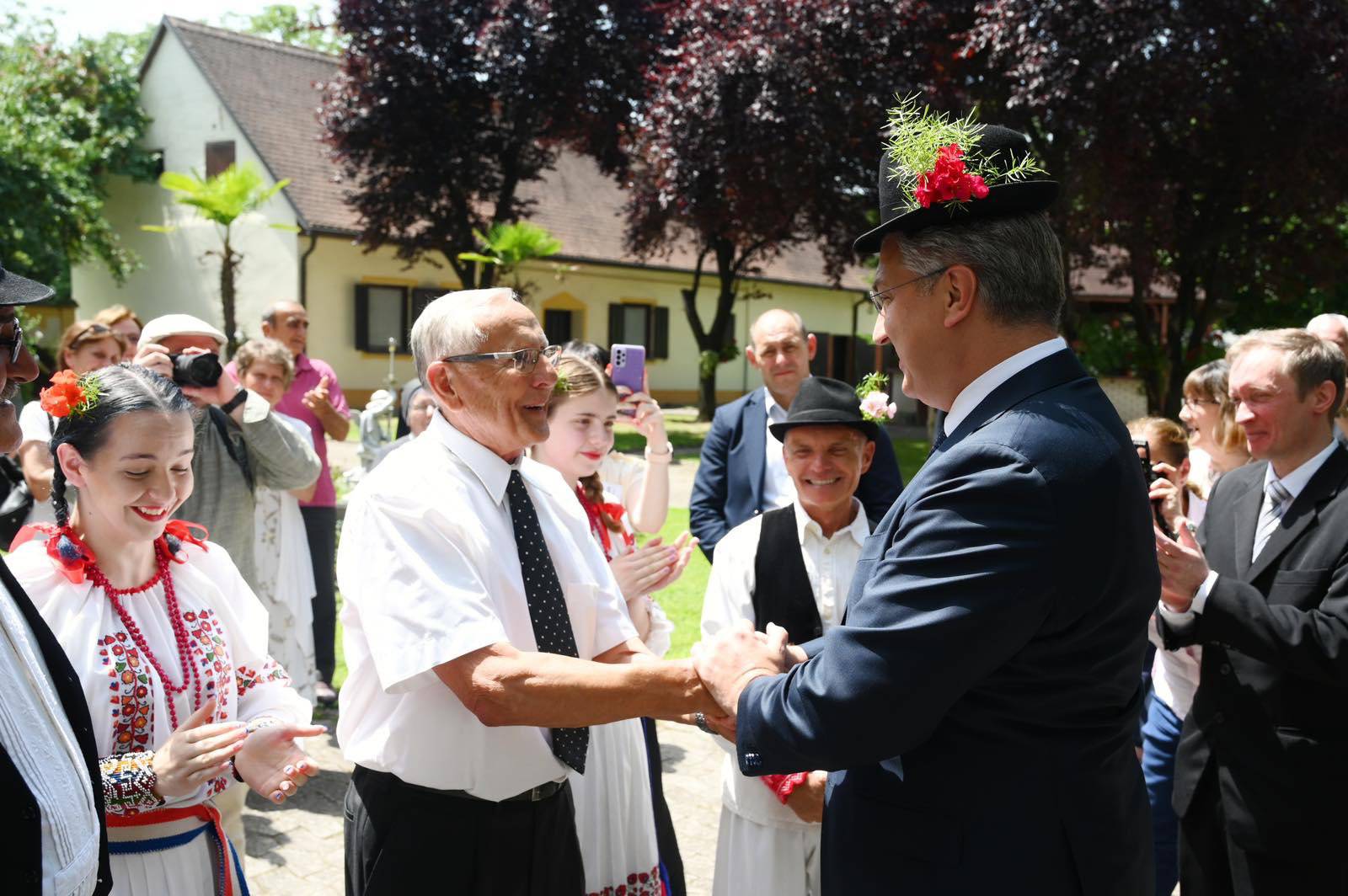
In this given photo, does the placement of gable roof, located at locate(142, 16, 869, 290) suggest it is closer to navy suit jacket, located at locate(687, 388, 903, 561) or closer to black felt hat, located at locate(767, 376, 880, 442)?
navy suit jacket, located at locate(687, 388, 903, 561)

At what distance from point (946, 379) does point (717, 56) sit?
15428mm

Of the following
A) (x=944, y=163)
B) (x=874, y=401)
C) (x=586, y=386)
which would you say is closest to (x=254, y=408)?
(x=586, y=386)

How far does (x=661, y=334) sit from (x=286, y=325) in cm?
2290

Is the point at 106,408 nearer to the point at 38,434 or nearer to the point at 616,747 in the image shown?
the point at 616,747

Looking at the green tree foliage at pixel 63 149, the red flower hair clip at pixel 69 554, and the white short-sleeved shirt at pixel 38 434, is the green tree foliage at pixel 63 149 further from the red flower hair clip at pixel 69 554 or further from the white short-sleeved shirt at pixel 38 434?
the red flower hair clip at pixel 69 554

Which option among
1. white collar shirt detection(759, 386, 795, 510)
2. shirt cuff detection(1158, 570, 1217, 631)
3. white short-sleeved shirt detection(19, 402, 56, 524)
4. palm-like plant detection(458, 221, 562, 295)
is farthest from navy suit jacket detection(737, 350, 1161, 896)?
palm-like plant detection(458, 221, 562, 295)

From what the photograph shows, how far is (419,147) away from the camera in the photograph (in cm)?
2097

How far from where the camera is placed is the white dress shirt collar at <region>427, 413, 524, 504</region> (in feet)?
8.66

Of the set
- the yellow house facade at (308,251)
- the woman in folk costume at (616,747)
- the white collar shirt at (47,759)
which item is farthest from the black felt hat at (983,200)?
the yellow house facade at (308,251)

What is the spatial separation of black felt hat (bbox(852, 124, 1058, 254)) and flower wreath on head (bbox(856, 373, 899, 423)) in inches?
65.2

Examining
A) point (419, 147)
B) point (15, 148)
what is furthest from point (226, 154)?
point (419, 147)

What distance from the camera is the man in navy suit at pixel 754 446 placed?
5.52 metres

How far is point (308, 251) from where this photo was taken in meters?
23.2

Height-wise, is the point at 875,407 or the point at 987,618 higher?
the point at 875,407
